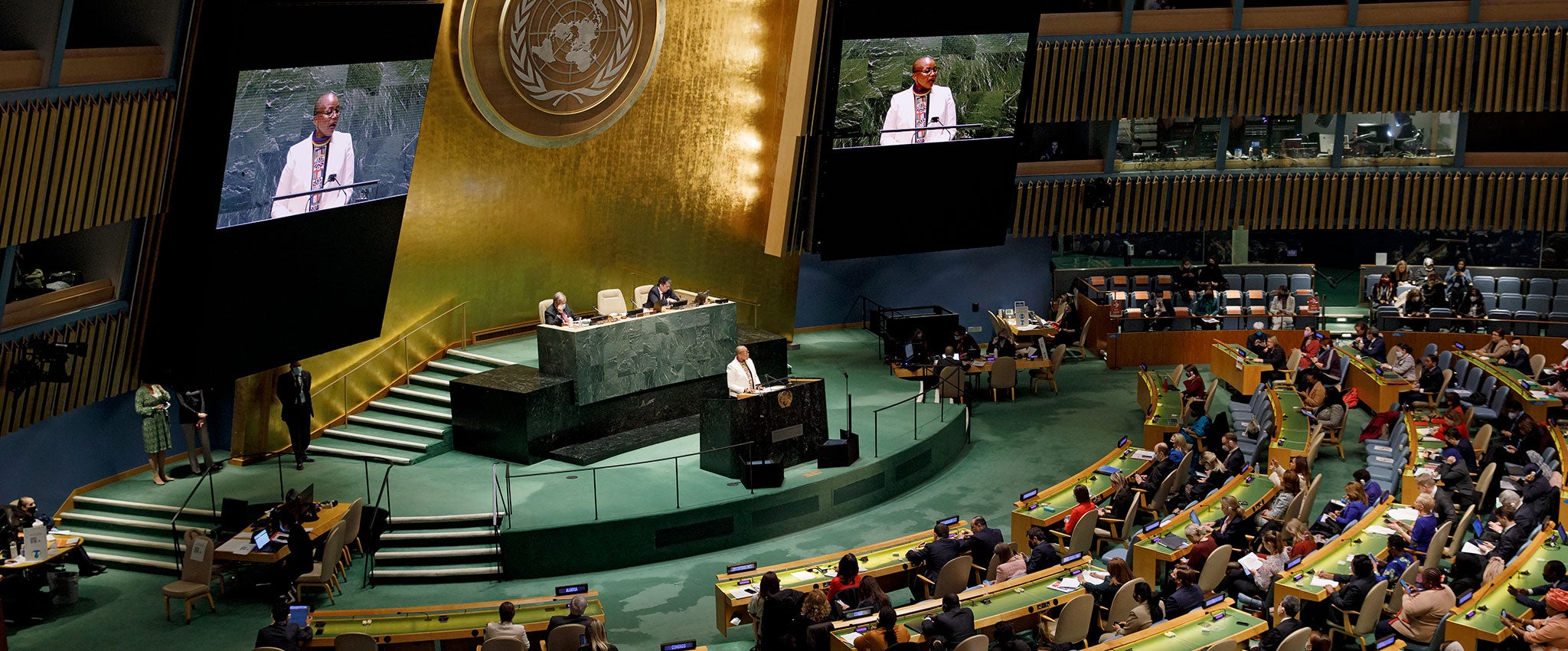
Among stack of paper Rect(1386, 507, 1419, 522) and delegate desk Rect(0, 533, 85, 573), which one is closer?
delegate desk Rect(0, 533, 85, 573)

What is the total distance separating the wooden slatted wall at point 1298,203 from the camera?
23.8 meters

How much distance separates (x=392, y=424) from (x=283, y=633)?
6.72 m

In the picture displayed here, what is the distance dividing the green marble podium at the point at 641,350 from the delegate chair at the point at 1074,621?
751cm

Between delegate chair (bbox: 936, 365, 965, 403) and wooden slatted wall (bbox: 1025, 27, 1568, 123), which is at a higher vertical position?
wooden slatted wall (bbox: 1025, 27, 1568, 123)

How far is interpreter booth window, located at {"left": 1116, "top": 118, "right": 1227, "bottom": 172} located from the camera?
24266mm

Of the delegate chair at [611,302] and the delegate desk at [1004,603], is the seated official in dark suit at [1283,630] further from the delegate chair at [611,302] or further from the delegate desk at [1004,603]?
the delegate chair at [611,302]

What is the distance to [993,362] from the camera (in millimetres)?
21391

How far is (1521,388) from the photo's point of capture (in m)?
18.8

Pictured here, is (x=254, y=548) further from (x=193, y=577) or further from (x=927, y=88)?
(x=927, y=88)

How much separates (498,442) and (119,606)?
4.64m

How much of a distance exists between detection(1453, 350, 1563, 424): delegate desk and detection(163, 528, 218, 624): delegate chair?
15.2m

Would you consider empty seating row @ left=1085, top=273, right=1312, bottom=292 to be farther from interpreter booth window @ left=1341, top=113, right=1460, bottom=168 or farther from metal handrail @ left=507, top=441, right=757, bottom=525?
metal handrail @ left=507, top=441, right=757, bottom=525

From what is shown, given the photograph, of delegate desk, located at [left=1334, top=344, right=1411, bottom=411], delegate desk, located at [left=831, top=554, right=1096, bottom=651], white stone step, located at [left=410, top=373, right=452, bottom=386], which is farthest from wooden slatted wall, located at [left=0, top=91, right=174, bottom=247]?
delegate desk, located at [left=1334, top=344, right=1411, bottom=411]

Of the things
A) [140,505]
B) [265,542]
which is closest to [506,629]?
[265,542]
